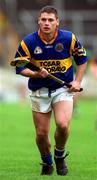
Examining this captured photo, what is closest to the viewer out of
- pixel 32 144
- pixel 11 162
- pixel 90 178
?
pixel 90 178

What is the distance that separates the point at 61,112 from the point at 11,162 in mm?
2389

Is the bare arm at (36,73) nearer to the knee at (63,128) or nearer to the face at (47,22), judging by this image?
the face at (47,22)

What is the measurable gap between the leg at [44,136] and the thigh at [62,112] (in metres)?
0.19

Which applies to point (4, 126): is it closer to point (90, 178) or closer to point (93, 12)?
point (90, 178)

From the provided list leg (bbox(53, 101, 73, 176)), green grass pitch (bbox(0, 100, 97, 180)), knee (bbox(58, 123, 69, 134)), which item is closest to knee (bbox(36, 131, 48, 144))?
leg (bbox(53, 101, 73, 176))

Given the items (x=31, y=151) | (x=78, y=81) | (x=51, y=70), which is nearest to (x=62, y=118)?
(x=78, y=81)

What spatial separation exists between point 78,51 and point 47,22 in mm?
689

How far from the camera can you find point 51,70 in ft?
33.3

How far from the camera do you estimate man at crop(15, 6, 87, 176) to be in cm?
1005

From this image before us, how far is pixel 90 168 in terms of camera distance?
11.5 meters

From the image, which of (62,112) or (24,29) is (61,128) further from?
(24,29)

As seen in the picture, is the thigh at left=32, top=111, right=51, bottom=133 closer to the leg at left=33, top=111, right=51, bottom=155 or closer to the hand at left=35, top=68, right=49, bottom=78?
the leg at left=33, top=111, right=51, bottom=155

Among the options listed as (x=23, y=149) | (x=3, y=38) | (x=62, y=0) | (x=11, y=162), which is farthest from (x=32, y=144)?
(x=62, y=0)

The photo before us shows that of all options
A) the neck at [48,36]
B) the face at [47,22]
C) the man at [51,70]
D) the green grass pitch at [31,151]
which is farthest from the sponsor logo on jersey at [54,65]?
the green grass pitch at [31,151]
